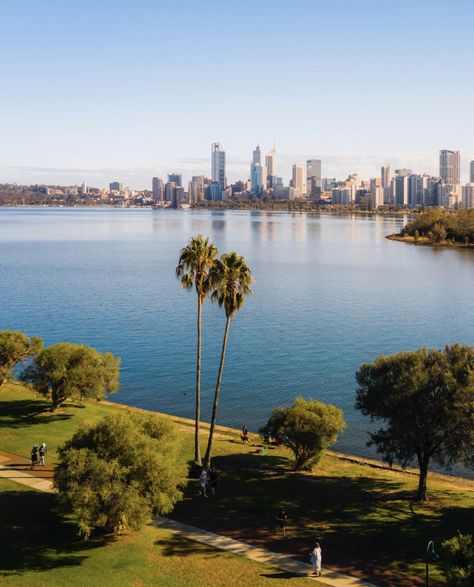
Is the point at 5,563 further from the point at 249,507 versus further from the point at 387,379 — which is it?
the point at 387,379

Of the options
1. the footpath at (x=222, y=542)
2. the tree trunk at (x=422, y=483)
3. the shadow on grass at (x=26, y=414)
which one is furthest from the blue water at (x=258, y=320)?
the footpath at (x=222, y=542)

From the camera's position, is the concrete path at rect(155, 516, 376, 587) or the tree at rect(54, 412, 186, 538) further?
the tree at rect(54, 412, 186, 538)

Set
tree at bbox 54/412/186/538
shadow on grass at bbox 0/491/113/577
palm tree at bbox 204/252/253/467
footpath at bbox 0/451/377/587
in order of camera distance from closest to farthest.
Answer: footpath at bbox 0/451/377/587 → shadow on grass at bbox 0/491/113/577 → tree at bbox 54/412/186/538 → palm tree at bbox 204/252/253/467

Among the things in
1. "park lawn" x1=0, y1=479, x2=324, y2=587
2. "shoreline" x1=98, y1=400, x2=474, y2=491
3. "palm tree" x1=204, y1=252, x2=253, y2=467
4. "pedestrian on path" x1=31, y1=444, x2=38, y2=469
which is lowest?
"shoreline" x1=98, y1=400, x2=474, y2=491

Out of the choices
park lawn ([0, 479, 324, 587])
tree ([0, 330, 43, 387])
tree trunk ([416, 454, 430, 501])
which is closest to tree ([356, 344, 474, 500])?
tree trunk ([416, 454, 430, 501])

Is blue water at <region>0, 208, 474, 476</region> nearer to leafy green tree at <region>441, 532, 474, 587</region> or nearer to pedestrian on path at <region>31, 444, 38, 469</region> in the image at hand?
pedestrian on path at <region>31, 444, 38, 469</region>

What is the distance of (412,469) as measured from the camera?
38656mm

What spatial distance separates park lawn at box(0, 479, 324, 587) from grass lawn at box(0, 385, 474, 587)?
32 centimetres

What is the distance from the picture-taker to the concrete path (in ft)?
71.2

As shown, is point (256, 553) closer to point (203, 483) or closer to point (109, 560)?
point (109, 560)

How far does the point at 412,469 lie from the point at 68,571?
23030mm

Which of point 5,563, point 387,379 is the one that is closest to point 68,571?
point 5,563

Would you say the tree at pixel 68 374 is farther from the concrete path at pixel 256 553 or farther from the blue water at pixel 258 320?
the concrete path at pixel 256 553

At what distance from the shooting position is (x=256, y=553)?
23656 millimetres
